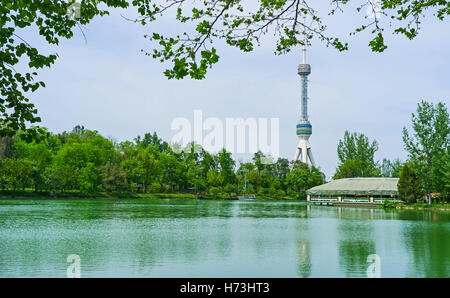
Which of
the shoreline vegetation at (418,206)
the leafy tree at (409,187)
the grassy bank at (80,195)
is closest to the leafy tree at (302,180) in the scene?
the grassy bank at (80,195)

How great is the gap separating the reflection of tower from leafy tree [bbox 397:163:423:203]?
243 feet

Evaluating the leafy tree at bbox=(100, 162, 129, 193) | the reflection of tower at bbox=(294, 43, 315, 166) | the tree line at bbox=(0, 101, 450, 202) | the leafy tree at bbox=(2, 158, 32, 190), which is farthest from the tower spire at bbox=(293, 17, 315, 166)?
the leafy tree at bbox=(2, 158, 32, 190)

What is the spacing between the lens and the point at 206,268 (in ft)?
44.0

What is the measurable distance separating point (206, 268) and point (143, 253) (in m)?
3.62

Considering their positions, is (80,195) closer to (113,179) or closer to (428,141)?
(113,179)

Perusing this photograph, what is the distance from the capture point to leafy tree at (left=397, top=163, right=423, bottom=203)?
5150cm

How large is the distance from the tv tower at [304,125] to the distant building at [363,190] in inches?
2221

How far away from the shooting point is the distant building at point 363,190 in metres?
62.1

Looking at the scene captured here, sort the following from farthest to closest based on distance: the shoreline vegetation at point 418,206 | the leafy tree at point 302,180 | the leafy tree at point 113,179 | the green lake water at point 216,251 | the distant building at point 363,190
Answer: the leafy tree at point 302,180
the leafy tree at point 113,179
the distant building at point 363,190
the shoreline vegetation at point 418,206
the green lake water at point 216,251

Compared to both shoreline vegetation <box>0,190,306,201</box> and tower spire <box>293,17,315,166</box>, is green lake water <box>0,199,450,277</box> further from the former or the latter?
tower spire <box>293,17,315,166</box>

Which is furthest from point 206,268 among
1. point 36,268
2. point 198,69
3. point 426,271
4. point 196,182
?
point 196,182

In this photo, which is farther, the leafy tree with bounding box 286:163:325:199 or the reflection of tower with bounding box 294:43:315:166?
the reflection of tower with bounding box 294:43:315:166

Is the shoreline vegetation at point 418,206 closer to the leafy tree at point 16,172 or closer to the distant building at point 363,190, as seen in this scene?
the distant building at point 363,190

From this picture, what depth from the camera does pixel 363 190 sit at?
64.0 meters
